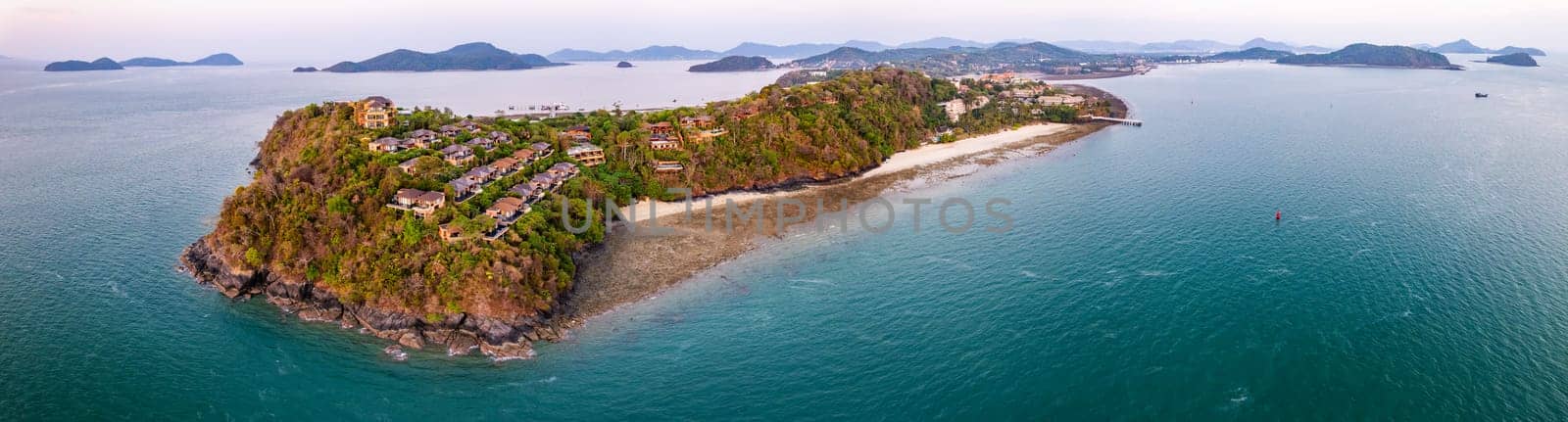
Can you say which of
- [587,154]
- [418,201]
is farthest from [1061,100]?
[418,201]

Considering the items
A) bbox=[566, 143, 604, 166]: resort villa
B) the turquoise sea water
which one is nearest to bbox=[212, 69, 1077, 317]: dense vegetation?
bbox=[566, 143, 604, 166]: resort villa

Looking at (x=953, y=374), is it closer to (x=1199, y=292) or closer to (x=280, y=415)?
(x=1199, y=292)

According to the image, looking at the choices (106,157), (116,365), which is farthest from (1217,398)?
(106,157)

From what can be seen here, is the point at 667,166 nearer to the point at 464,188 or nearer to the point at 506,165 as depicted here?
the point at 506,165

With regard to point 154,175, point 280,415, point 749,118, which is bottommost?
point 280,415

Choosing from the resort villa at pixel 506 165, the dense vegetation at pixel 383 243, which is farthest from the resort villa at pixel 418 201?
the resort villa at pixel 506 165
